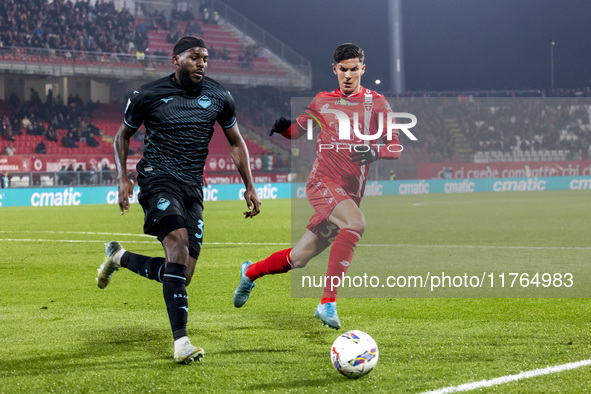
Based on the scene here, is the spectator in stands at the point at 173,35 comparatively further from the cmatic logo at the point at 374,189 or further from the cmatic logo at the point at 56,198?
the cmatic logo at the point at 56,198

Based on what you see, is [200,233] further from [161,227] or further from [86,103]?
[86,103]

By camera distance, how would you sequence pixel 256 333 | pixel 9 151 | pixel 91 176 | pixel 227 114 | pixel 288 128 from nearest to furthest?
pixel 227 114
pixel 256 333
pixel 288 128
pixel 91 176
pixel 9 151

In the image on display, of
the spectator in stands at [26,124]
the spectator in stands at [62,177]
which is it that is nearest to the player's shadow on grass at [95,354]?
the spectator in stands at [62,177]

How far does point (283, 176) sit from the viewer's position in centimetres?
3641

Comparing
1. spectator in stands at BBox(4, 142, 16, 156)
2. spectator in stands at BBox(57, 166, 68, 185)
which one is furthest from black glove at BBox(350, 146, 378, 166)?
spectator in stands at BBox(4, 142, 16, 156)

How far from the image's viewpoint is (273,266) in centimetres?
679

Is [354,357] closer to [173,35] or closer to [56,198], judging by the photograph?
[56,198]

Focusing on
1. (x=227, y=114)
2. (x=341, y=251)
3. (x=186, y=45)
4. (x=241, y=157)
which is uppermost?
(x=186, y=45)

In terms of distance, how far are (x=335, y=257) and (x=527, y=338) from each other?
1.64 metres

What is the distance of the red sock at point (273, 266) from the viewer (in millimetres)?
6758

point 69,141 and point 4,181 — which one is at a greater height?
point 4,181

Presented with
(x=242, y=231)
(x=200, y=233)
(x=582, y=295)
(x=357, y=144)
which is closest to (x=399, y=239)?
(x=242, y=231)

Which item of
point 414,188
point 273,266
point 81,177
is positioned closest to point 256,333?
point 273,266

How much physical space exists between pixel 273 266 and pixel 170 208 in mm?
1686
